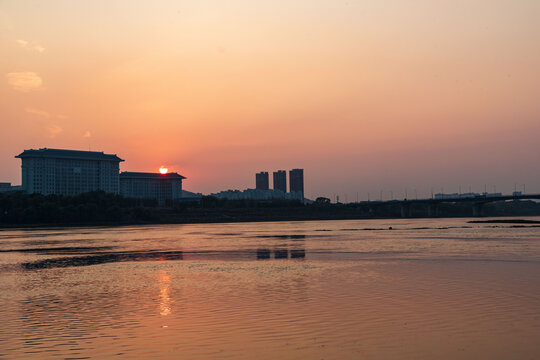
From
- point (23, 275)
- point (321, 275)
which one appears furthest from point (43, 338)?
point (23, 275)

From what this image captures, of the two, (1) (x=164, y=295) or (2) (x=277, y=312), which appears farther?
(1) (x=164, y=295)

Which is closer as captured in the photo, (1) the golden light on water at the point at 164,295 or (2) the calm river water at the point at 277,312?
(2) the calm river water at the point at 277,312

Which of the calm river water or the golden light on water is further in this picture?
the golden light on water

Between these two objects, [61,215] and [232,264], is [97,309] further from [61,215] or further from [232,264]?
[61,215]

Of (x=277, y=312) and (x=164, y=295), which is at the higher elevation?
(x=277, y=312)

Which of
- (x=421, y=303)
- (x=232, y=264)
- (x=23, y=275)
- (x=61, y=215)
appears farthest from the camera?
(x=61, y=215)

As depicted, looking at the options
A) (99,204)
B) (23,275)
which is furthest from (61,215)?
(23,275)

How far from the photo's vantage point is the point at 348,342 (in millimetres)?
16469

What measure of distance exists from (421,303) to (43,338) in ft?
50.1

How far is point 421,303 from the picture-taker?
22984mm

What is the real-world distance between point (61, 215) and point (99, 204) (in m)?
18.0

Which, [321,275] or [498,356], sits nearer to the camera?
[498,356]

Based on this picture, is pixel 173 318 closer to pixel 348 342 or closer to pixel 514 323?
pixel 348 342

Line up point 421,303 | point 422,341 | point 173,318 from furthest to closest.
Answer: point 421,303, point 173,318, point 422,341
